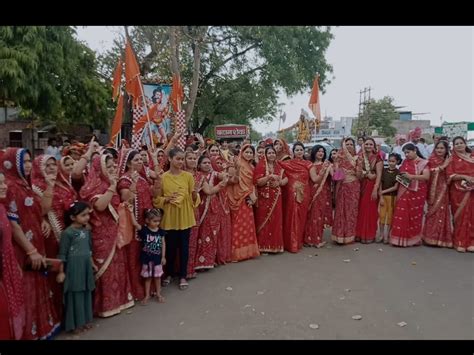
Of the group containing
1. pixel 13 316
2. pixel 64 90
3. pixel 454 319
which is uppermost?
pixel 64 90

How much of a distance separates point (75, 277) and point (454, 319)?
3.39m

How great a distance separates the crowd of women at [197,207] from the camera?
115 inches

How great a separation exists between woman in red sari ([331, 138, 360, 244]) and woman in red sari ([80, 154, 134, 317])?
11.8ft

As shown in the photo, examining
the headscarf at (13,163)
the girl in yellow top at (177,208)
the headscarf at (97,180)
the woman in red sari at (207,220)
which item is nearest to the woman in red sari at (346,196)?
the woman in red sari at (207,220)

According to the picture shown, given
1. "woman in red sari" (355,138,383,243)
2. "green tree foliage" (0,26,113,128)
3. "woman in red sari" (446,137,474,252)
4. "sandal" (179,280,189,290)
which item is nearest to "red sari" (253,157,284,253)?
"woman in red sari" (355,138,383,243)

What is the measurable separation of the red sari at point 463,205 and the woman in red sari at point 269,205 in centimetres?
254

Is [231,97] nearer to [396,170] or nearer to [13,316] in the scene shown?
[396,170]

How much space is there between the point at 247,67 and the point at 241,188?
14.6m

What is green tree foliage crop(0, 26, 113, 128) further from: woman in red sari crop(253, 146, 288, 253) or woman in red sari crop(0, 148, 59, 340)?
woman in red sari crop(0, 148, 59, 340)

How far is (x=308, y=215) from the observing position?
5910 mm

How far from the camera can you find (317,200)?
586 cm

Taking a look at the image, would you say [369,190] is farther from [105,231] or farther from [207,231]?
[105,231]

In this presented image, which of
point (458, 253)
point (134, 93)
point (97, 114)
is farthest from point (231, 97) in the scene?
point (458, 253)

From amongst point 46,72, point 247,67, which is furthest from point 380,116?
point 46,72
